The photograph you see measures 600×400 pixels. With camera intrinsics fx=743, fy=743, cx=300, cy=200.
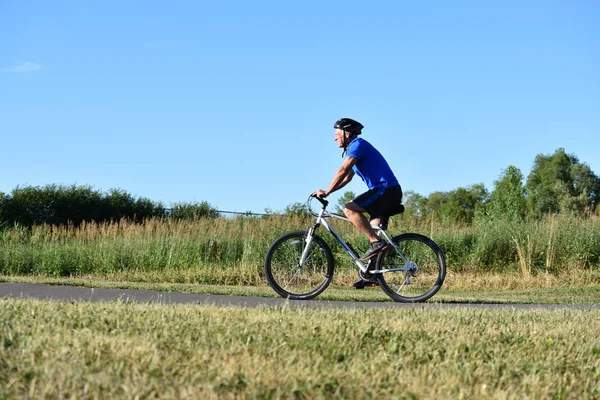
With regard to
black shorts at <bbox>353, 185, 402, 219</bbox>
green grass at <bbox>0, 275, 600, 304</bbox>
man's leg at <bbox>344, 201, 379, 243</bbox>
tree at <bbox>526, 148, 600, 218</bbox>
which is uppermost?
tree at <bbox>526, 148, 600, 218</bbox>

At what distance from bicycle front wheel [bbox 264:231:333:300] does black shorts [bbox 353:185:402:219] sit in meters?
0.84

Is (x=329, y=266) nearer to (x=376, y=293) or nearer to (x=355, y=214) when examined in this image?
(x=355, y=214)

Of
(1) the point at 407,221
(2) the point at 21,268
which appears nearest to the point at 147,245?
(2) the point at 21,268

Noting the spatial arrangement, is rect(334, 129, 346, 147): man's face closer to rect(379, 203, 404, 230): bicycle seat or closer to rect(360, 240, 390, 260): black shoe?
rect(379, 203, 404, 230): bicycle seat

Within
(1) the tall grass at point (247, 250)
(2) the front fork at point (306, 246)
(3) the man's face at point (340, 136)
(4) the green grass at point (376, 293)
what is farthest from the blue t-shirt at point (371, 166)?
(1) the tall grass at point (247, 250)

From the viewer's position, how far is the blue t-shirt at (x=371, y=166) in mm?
8781

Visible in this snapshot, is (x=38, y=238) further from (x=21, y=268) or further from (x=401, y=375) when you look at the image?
(x=401, y=375)

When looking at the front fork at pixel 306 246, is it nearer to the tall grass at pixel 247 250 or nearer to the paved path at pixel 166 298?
the paved path at pixel 166 298

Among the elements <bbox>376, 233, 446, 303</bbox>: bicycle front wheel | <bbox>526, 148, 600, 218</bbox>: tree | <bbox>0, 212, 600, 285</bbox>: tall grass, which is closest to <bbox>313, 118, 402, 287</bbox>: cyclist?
<bbox>376, 233, 446, 303</bbox>: bicycle front wheel

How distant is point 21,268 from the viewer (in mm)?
16375

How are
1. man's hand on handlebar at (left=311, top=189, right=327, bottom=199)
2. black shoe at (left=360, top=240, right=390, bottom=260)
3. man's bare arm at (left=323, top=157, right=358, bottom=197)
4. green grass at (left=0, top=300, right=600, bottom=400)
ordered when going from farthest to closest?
black shoe at (left=360, top=240, right=390, bottom=260), man's hand on handlebar at (left=311, top=189, right=327, bottom=199), man's bare arm at (left=323, top=157, right=358, bottom=197), green grass at (left=0, top=300, right=600, bottom=400)

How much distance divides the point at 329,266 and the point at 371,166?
1.40 meters

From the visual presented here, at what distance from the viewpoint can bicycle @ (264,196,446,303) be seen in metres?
9.22

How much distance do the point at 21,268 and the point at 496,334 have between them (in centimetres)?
1326
